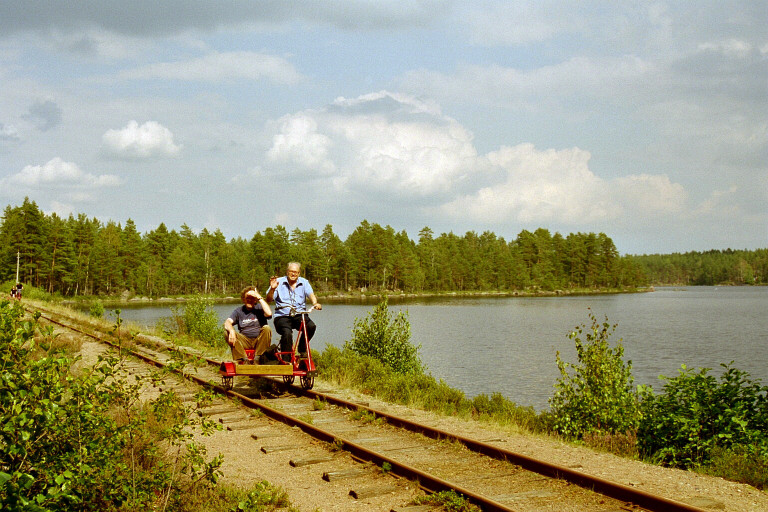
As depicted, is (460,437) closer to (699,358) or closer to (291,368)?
(291,368)

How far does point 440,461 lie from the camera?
728 cm

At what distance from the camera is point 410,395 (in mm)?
12094

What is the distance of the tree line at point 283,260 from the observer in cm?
9181

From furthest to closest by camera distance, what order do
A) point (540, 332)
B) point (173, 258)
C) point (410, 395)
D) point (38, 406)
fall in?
1. point (173, 258)
2. point (540, 332)
3. point (410, 395)
4. point (38, 406)

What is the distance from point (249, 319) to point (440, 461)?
228 inches

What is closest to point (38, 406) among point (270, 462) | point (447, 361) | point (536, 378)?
point (270, 462)

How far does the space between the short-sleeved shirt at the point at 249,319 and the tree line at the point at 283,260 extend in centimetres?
7106

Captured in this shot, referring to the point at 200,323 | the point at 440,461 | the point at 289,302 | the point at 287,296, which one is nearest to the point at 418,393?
the point at 289,302

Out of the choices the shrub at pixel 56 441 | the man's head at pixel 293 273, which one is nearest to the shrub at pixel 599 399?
the man's head at pixel 293 273

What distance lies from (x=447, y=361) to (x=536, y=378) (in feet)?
18.7

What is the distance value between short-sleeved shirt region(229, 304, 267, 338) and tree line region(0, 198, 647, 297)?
7106 cm

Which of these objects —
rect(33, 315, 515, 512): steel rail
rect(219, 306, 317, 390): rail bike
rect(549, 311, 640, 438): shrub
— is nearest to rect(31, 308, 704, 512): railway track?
rect(33, 315, 515, 512): steel rail

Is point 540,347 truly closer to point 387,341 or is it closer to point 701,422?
point 387,341

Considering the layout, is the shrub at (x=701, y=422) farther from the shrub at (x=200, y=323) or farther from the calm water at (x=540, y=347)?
the shrub at (x=200, y=323)
